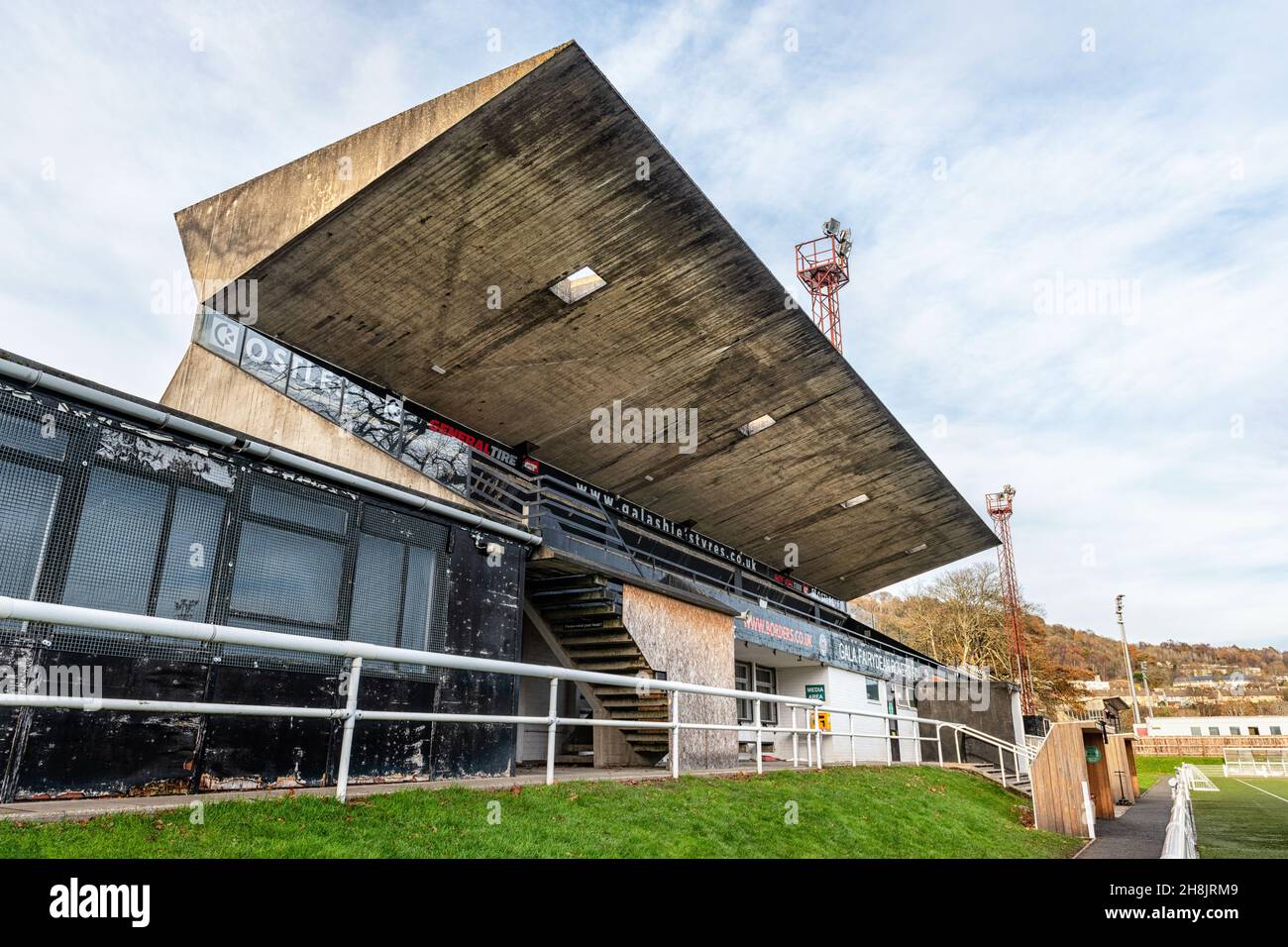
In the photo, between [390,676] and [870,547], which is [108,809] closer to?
[390,676]

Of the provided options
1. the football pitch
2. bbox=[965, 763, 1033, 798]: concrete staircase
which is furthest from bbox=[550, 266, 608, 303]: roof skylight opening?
bbox=[965, 763, 1033, 798]: concrete staircase

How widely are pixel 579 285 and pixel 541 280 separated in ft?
3.35

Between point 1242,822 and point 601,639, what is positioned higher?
point 601,639

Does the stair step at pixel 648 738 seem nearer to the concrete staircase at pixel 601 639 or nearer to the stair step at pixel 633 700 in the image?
the concrete staircase at pixel 601 639

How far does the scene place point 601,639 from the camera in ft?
42.3

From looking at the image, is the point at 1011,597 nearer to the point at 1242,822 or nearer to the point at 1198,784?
the point at 1198,784

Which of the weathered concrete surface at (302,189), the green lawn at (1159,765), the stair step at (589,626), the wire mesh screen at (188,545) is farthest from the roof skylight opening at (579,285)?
the green lawn at (1159,765)

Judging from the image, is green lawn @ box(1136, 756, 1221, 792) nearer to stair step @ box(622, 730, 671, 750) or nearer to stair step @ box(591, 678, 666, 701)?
stair step @ box(622, 730, 671, 750)

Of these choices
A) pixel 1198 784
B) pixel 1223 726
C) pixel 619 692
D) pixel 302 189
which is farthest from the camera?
pixel 1223 726

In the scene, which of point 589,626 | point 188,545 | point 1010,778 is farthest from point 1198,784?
point 188,545

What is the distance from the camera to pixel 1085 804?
12758 millimetres

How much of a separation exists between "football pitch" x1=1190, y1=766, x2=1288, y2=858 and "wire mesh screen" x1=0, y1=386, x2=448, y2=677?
10.2m
